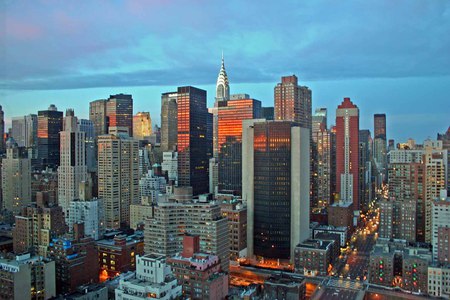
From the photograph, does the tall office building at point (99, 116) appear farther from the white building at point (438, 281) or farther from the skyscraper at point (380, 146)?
the white building at point (438, 281)

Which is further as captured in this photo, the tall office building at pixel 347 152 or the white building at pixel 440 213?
the tall office building at pixel 347 152

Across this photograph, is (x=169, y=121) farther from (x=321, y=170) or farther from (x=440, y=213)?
(x=440, y=213)

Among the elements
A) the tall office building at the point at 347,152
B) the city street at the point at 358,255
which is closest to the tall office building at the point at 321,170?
the tall office building at the point at 347,152

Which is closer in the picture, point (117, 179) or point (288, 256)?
point (288, 256)

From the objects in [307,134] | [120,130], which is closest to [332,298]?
[307,134]

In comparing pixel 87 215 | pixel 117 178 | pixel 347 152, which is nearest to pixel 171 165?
pixel 117 178

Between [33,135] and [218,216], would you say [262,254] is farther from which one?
[33,135]

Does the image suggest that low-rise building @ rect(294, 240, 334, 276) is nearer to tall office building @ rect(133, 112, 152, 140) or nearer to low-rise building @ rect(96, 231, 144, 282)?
low-rise building @ rect(96, 231, 144, 282)
